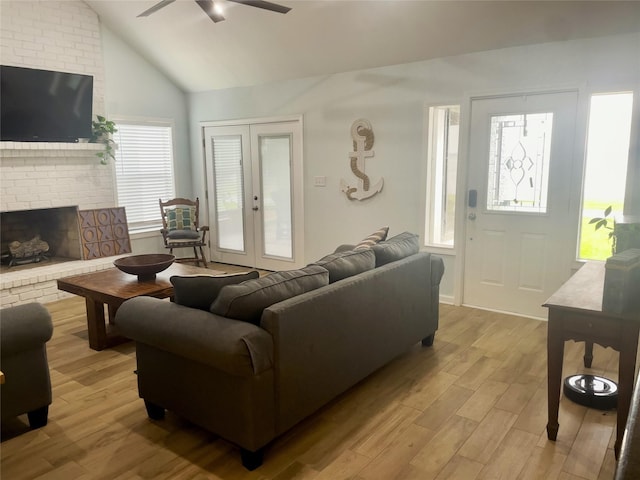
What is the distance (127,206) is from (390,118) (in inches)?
140

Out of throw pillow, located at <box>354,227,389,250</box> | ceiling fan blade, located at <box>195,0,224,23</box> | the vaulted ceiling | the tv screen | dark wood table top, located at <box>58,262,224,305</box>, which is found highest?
the vaulted ceiling

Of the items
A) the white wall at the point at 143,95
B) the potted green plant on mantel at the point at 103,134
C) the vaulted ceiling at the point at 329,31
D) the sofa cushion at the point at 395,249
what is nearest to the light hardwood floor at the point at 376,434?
the sofa cushion at the point at 395,249

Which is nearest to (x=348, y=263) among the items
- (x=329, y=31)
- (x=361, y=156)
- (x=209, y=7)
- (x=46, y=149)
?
(x=209, y=7)

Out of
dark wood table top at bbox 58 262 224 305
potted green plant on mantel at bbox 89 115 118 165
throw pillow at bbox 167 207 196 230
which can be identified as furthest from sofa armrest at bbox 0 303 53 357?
throw pillow at bbox 167 207 196 230

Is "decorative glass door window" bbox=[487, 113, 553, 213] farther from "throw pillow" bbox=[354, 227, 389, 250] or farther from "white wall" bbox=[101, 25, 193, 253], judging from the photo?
"white wall" bbox=[101, 25, 193, 253]

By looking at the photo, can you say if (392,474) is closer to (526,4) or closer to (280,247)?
(526,4)

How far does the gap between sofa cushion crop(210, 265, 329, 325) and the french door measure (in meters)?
3.45

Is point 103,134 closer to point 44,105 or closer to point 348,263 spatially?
point 44,105

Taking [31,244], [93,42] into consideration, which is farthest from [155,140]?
[31,244]

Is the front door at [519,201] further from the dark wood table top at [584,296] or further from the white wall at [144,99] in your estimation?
the white wall at [144,99]

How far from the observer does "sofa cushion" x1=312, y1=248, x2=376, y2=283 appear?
114 inches

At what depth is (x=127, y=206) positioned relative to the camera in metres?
6.25

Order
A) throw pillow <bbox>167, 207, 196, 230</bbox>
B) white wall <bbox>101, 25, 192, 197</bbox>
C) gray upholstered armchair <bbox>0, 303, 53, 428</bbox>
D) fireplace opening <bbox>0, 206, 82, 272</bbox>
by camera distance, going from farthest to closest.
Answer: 1. throw pillow <bbox>167, 207, 196, 230</bbox>
2. white wall <bbox>101, 25, 192, 197</bbox>
3. fireplace opening <bbox>0, 206, 82, 272</bbox>
4. gray upholstered armchair <bbox>0, 303, 53, 428</bbox>

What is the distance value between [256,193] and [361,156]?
5.58ft
